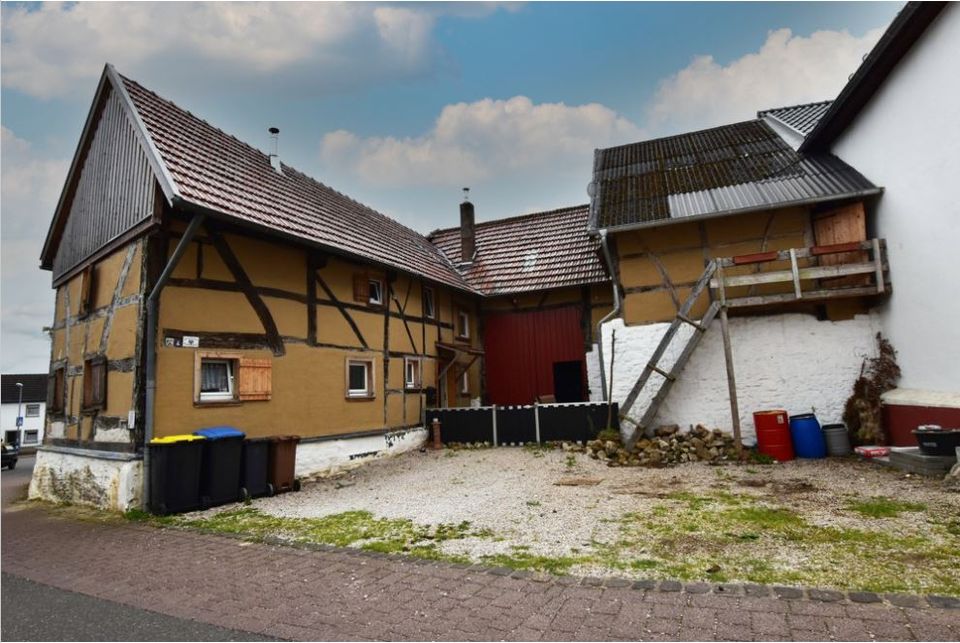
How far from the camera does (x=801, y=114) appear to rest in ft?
48.8

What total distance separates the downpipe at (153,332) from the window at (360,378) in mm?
4315

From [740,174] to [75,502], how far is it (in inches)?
619

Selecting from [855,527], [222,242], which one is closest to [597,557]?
[855,527]

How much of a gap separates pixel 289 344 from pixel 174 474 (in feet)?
11.1

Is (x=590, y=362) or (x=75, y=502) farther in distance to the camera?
(x=590, y=362)

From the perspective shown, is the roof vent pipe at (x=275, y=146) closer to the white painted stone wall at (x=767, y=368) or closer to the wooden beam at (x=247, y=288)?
the wooden beam at (x=247, y=288)

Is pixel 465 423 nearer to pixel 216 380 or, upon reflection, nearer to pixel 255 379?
pixel 255 379

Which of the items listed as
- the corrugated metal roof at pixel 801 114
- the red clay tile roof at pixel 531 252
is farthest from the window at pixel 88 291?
the corrugated metal roof at pixel 801 114

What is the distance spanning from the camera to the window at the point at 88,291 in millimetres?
10180

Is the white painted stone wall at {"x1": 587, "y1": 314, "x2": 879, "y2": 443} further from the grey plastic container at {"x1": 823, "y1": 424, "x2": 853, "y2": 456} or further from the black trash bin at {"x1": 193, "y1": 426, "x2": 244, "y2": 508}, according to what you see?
the black trash bin at {"x1": 193, "y1": 426, "x2": 244, "y2": 508}

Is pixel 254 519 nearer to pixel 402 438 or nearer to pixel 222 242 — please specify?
pixel 222 242

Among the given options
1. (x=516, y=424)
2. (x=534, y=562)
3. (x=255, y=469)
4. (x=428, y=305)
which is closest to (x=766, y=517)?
(x=534, y=562)

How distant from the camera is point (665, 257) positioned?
12.3 metres

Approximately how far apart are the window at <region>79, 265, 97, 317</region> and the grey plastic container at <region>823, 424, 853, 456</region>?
1467cm
